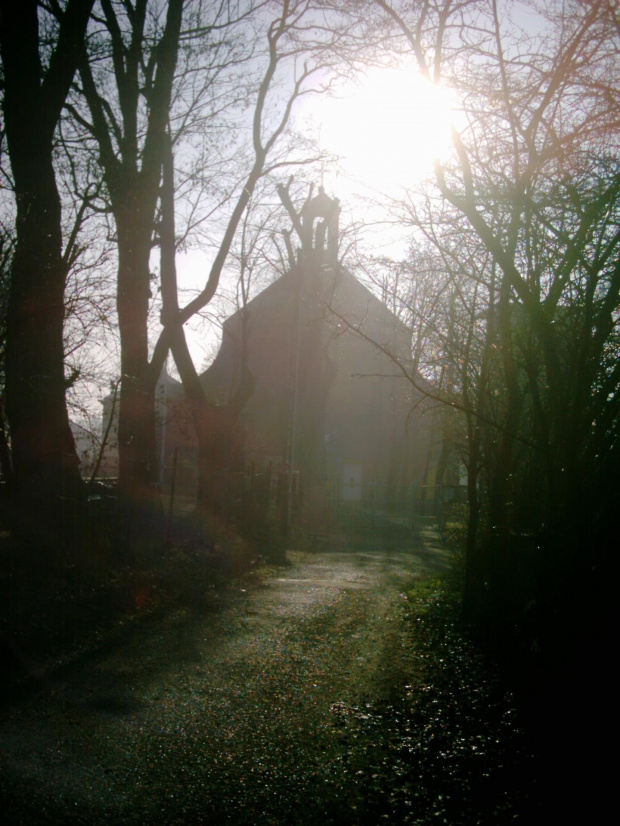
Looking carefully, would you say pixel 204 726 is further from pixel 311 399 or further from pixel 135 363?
pixel 311 399

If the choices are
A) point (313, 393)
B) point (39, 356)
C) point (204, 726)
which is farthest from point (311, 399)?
point (204, 726)

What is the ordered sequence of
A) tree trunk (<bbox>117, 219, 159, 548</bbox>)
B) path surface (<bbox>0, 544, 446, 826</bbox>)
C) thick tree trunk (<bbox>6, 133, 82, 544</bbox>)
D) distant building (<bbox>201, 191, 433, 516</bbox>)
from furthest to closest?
distant building (<bbox>201, 191, 433, 516</bbox>) → tree trunk (<bbox>117, 219, 159, 548</bbox>) → thick tree trunk (<bbox>6, 133, 82, 544</bbox>) → path surface (<bbox>0, 544, 446, 826</bbox>)

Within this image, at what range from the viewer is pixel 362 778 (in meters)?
4.73

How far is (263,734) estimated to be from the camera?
536 centimetres

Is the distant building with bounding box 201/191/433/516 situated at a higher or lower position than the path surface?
higher

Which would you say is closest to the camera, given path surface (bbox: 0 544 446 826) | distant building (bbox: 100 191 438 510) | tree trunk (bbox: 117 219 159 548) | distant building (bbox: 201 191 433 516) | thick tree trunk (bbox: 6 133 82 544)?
path surface (bbox: 0 544 446 826)

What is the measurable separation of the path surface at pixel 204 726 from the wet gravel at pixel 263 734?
13mm

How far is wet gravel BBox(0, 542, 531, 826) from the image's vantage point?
4.24m

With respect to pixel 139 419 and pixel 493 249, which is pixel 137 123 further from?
pixel 493 249

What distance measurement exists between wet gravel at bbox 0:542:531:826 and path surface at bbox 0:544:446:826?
0.01 metres

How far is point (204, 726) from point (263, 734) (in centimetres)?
41

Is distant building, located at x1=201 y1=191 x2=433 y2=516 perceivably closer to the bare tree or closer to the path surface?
the bare tree

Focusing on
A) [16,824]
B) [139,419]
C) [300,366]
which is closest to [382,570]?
[139,419]

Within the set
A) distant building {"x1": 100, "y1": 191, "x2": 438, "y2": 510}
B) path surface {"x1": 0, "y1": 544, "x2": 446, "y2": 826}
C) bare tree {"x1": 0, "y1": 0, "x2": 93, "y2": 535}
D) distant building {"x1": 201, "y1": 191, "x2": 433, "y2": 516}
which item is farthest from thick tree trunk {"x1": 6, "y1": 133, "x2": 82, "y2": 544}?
distant building {"x1": 201, "y1": 191, "x2": 433, "y2": 516}
